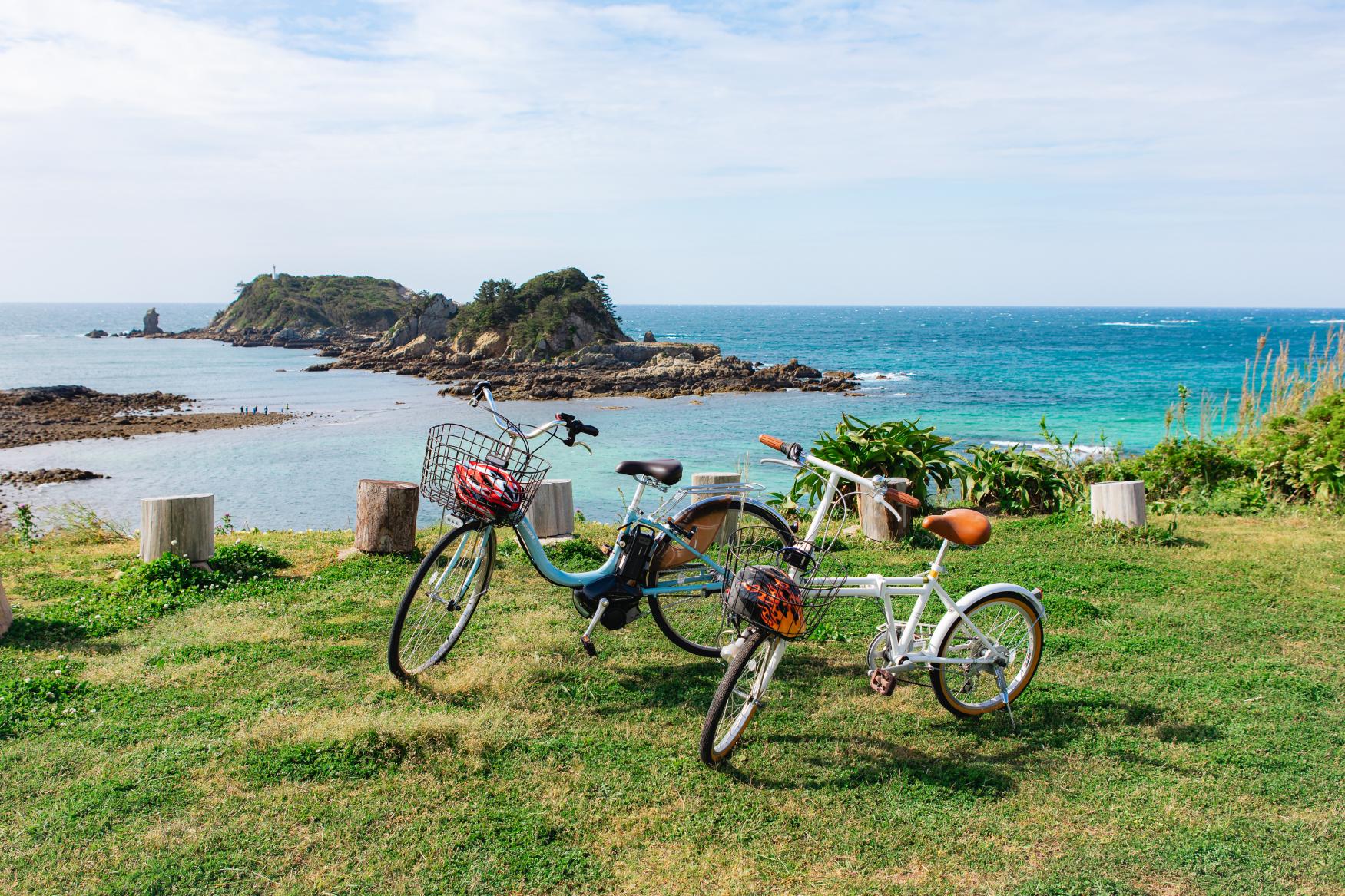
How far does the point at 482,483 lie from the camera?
185 inches

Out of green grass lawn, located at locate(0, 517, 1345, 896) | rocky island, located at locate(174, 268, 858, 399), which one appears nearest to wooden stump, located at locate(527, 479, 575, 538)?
green grass lawn, located at locate(0, 517, 1345, 896)

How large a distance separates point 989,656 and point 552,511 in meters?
4.52

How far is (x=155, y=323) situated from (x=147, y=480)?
9150 centimetres

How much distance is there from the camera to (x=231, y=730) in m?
4.44

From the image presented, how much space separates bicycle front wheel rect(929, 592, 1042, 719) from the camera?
4.58m

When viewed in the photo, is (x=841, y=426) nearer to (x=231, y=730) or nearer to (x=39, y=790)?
(x=231, y=730)

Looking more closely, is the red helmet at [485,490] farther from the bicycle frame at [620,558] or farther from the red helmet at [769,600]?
the red helmet at [769,600]

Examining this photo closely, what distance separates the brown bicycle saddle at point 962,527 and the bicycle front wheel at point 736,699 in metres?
0.94

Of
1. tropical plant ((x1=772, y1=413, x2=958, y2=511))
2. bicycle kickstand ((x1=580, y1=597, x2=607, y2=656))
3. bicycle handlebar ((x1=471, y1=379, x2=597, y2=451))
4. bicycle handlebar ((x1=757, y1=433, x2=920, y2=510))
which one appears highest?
bicycle handlebar ((x1=471, y1=379, x2=597, y2=451))

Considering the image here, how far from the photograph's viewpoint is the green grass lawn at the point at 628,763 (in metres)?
3.44

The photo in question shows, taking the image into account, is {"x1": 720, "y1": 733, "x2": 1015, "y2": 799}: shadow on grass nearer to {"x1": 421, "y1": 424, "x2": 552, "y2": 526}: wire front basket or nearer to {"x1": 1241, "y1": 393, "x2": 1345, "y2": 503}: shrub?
{"x1": 421, "y1": 424, "x2": 552, "y2": 526}: wire front basket

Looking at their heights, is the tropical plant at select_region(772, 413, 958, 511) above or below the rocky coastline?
above

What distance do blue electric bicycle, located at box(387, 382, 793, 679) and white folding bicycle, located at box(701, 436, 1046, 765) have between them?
52cm

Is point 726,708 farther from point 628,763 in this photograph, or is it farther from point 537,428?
point 537,428
